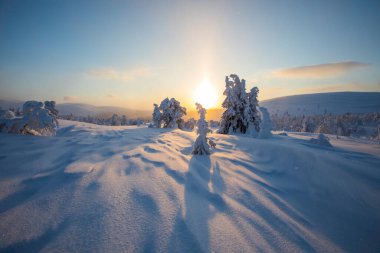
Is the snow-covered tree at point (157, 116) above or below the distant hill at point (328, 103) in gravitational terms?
below

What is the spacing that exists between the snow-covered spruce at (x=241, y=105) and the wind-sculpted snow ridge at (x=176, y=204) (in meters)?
11.8

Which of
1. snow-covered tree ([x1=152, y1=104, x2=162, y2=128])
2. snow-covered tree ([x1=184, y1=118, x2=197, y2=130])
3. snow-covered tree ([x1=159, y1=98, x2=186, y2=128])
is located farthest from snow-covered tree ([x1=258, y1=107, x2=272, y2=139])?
snow-covered tree ([x1=184, y1=118, x2=197, y2=130])

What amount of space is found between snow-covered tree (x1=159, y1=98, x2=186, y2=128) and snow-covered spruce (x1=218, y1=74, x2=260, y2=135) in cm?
524

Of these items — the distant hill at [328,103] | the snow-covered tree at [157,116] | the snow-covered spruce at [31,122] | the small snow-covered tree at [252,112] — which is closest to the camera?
the snow-covered spruce at [31,122]

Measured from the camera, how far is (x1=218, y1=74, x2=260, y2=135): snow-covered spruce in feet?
54.2

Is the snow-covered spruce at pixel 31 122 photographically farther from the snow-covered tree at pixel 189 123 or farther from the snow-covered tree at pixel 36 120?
the snow-covered tree at pixel 189 123

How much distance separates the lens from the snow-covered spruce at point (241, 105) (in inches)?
650

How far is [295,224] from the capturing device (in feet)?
9.02

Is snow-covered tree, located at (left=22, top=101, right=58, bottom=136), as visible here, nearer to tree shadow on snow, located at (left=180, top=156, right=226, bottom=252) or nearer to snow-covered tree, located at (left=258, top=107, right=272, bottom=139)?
tree shadow on snow, located at (left=180, top=156, right=226, bottom=252)

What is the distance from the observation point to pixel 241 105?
659 inches

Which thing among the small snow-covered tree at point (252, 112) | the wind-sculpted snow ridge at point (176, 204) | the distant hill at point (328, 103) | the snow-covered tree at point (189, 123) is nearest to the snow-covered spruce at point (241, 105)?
the small snow-covered tree at point (252, 112)

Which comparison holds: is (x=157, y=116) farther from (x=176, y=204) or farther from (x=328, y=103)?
(x=328, y=103)

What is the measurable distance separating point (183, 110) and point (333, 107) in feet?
511

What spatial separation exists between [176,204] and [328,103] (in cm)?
17777
